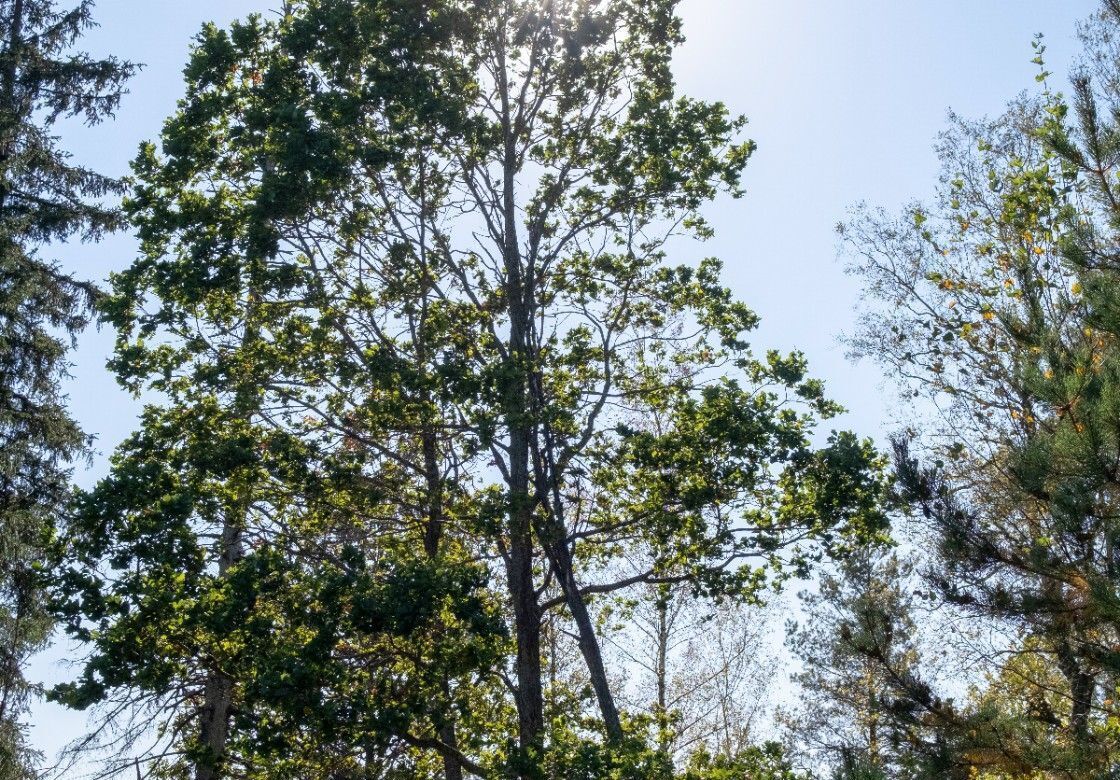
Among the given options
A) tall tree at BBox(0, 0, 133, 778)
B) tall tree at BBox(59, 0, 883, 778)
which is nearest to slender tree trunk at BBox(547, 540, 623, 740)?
tall tree at BBox(59, 0, 883, 778)

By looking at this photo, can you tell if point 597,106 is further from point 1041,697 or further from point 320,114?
point 1041,697

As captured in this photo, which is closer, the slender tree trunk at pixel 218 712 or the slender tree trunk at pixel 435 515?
the slender tree trunk at pixel 435 515

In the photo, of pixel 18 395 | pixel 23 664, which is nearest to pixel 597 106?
pixel 18 395

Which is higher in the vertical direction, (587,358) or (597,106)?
(597,106)

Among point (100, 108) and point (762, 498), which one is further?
point (100, 108)

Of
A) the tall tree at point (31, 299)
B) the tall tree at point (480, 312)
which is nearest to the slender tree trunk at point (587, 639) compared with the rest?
the tall tree at point (480, 312)

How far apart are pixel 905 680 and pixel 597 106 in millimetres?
8364

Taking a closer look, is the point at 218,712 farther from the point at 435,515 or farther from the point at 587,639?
the point at 587,639

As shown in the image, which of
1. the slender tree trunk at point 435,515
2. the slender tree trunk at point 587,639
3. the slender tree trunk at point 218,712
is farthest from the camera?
the slender tree trunk at point 218,712

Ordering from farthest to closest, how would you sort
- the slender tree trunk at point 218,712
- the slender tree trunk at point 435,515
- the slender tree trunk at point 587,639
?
the slender tree trunk at point 218,712
the slender tree trunk at point 435,515
the slender tree trunk at point 587,639

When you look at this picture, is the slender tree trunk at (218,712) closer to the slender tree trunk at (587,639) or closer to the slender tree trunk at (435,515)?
the slender tree trunk at (435,515)

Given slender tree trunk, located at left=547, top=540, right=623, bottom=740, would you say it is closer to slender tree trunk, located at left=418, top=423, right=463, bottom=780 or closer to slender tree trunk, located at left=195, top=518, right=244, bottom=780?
slender tree trunk, located at left=418, top=423, right=463, bottom=780

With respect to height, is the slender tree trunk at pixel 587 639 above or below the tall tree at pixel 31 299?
below

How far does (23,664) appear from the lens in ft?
54.9
